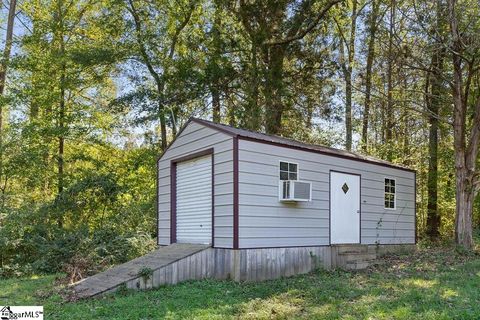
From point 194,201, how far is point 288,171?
1.92 metres

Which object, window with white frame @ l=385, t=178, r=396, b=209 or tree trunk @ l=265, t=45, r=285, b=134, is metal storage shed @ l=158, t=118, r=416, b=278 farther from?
tree trunk @ l=265, t=45, r=285, b=134

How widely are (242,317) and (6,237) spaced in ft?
24.4

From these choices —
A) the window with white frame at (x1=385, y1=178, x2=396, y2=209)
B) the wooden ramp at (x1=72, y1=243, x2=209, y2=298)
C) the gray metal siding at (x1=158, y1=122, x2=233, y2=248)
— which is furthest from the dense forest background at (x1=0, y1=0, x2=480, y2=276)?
the wooden ramp at (x1=72, y1=243, x2=209, y2=298)

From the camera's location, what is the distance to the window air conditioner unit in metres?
7.45

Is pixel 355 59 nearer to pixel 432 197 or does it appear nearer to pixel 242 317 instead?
pixel 432 197

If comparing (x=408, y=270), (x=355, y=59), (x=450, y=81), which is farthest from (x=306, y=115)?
(x=408, y=270)

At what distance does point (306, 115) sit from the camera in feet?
47.8

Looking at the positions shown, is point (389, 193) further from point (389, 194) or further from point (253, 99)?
point (253, 99)

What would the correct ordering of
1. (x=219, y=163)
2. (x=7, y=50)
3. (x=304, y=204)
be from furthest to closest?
(x=7, y=50)
(x=304, y=204)
(x=219, y=163)

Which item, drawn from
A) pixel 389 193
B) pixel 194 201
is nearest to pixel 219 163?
pixel 194 201

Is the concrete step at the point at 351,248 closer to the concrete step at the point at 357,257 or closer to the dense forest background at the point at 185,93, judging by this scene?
the concrete step at the point at 357,257

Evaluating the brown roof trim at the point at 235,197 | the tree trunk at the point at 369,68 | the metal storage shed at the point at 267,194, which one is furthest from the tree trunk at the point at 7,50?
the tree trunk at the point at 369,68

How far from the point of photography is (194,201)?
8156 mm

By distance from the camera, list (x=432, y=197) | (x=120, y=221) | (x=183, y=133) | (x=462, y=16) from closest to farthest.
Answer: (x=183, y=133)
(x=462, y=16)
(x=120, y=221)
(x=432, y=197)
